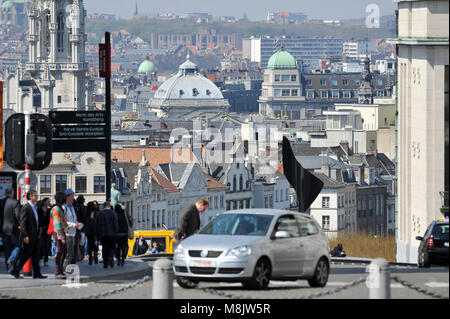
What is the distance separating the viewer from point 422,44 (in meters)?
53.0

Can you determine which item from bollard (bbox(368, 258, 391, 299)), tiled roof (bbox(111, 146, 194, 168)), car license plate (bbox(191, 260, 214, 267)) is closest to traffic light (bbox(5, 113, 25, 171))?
car license plate (bbox(191, 260, 214, 267))

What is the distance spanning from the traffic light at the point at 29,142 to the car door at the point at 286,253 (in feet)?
15.5

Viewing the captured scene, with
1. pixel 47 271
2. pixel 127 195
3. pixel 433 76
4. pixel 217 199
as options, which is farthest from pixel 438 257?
pixel 217 199

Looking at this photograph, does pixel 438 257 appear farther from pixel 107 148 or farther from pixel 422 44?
pixel 422 44

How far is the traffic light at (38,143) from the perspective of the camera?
32219 mm

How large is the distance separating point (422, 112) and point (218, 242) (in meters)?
25.9

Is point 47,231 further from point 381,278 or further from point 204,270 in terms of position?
point 381,278

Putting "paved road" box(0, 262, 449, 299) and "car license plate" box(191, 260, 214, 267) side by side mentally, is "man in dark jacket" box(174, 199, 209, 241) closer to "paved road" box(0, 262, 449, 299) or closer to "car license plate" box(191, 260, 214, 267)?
"paved road" box(0, 262, 449, 299)

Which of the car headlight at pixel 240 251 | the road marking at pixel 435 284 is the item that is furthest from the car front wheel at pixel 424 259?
the car headlight at pixel 240 251

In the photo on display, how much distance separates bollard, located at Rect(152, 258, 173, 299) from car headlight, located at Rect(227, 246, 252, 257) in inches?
144

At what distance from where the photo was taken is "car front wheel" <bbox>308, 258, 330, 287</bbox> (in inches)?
1190

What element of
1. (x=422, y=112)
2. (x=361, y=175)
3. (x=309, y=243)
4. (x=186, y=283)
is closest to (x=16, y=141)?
(x=186, y=283)

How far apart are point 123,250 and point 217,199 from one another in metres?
118

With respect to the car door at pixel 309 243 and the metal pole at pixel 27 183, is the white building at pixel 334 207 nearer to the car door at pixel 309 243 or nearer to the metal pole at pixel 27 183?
the metal pole at pixel 27 183
